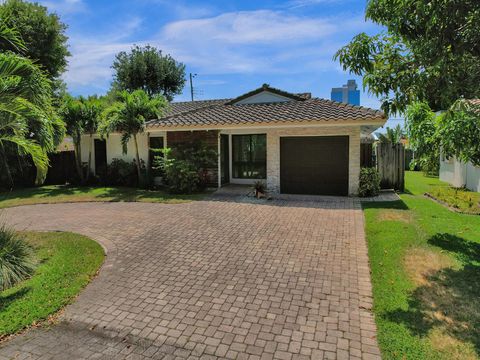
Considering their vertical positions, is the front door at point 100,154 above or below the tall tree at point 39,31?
below

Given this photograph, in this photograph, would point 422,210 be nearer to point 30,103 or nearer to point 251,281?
point 251,281

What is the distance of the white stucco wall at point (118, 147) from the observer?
57.3 ft

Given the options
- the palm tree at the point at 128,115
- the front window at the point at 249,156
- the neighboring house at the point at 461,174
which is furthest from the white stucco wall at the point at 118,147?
the neighboring house at the point at 461,174

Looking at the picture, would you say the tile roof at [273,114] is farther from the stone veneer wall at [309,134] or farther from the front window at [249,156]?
the front window at [249,156]

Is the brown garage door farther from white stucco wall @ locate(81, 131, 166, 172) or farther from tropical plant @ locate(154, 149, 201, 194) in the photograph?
white stucco wall @ locate(81, 131, 166, 172)

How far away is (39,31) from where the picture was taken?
54.0ft

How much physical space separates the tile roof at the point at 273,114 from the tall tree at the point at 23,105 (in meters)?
7.87

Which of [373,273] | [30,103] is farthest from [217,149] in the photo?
[373,273]

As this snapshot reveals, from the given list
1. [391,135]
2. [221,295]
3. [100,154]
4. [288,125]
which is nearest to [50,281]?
[221,295]

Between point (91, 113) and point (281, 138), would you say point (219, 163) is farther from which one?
point (91, 113)

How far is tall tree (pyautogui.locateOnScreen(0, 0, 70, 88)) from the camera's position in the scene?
52.3 feet

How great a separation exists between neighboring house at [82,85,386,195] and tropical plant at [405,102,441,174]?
6.30 meters

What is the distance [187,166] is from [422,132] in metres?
10.3

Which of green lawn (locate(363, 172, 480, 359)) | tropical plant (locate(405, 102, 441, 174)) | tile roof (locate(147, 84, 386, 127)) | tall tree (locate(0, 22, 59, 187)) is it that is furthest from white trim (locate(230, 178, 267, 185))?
tropical plant (locate(405, 102, 441, 174))
